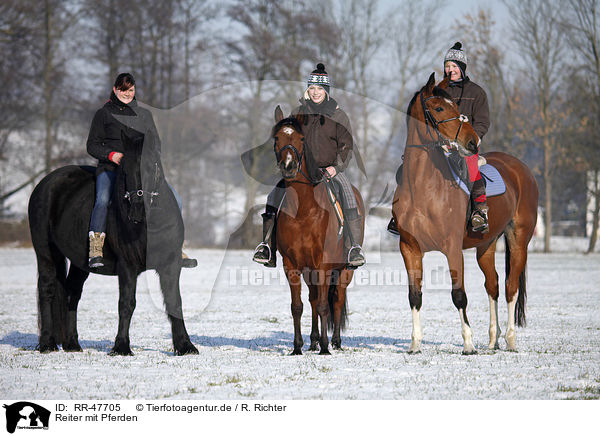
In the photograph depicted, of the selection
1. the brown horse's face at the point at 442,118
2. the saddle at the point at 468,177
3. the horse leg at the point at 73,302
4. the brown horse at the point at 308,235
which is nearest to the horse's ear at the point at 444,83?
the brown horse's face at the point at 442,118

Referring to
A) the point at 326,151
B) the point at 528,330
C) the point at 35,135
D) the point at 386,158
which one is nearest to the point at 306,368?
the point at 326,151

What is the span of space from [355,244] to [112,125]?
3.12 meters

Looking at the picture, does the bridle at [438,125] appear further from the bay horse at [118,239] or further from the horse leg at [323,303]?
the bay horse at [118,239]

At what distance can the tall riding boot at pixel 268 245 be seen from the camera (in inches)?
311

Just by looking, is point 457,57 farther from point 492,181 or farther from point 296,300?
point 296,300

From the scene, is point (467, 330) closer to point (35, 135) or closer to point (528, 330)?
point (528, 330)

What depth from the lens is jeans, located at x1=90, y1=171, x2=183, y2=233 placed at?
26.1 feet

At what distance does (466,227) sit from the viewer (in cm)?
832

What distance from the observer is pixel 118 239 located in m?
7.93

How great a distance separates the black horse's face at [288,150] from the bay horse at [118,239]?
1.35m

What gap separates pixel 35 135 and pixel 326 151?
127ft

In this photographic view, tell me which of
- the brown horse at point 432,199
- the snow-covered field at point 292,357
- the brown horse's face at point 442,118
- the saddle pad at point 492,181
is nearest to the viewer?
the snow-covered field at point 292,357

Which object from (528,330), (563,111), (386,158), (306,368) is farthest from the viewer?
(563,111)

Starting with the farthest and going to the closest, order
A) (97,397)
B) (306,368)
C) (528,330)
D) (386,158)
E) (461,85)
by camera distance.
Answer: (386,158), (528,330), (461,85), (306,368), (97,397)
